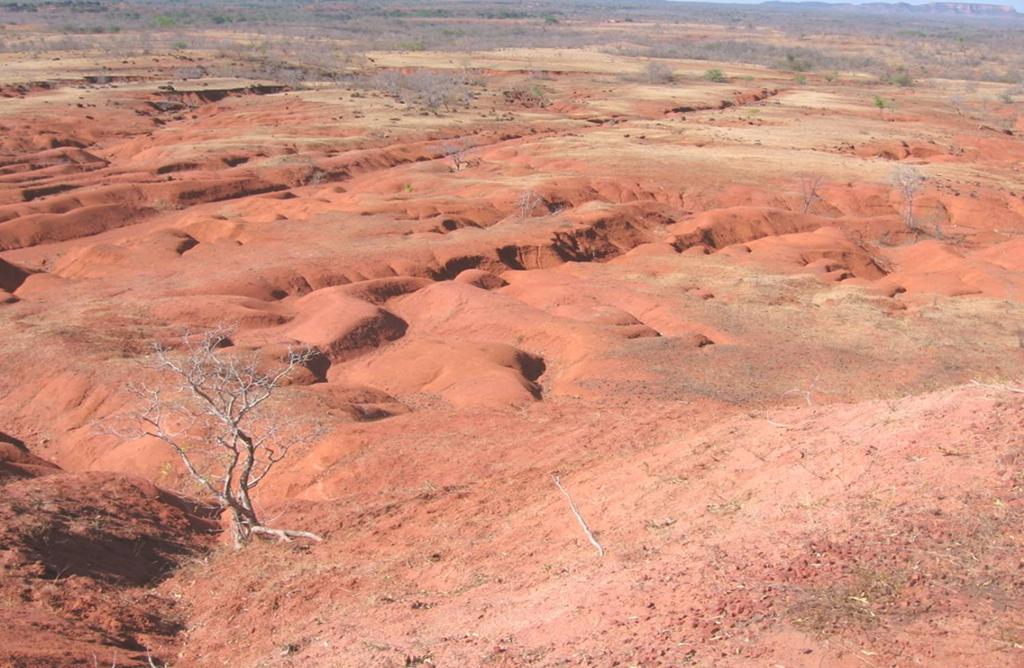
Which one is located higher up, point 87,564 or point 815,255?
point 87,564

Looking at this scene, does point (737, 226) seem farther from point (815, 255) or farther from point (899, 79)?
point (899, 79)

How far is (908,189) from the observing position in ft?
136

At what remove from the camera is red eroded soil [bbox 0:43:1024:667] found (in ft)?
25.4

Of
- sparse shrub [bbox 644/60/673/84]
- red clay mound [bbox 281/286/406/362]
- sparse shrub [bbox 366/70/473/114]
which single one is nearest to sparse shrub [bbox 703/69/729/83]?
sparse shrub [bbox 644/60/673/84]

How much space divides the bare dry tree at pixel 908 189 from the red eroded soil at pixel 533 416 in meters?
0.83

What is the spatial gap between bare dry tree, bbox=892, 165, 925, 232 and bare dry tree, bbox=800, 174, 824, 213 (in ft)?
13.8

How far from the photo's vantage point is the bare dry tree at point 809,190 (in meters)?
45.6

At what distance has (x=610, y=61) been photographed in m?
133

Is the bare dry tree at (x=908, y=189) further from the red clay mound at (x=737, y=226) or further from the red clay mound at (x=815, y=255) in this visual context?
the red clay mound at (x=815, y=255)

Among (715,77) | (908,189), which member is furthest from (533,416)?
(715,77)

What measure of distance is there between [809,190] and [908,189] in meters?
6.73

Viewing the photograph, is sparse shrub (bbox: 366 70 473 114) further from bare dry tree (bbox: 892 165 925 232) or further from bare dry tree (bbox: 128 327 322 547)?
bare dry tree (bbox: 128 327 322 547)

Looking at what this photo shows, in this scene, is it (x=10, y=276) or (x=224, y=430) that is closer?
(x=224, y=430)

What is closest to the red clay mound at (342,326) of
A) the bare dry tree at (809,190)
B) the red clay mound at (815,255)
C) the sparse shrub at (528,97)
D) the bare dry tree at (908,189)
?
the red clay mound at (815,255)
